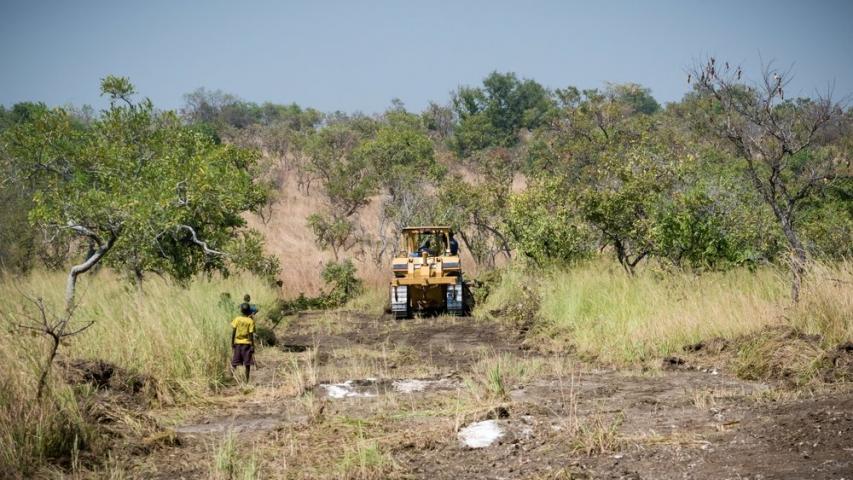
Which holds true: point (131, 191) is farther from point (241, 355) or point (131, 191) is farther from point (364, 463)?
point (364, 463)

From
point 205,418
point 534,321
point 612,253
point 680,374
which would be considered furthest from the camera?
point 612,253

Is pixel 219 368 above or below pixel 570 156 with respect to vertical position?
below

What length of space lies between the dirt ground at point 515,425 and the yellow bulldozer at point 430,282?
7765 millimetres

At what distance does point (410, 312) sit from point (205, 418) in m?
11.7

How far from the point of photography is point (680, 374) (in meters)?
10.7

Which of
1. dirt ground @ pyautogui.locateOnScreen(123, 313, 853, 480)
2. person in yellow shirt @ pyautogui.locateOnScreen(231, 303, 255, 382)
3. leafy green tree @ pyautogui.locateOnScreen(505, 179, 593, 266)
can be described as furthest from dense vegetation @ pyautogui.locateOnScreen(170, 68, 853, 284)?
person in yellow shirt @ pyautogui.locateOnScreen(231, 303, 255, 382)

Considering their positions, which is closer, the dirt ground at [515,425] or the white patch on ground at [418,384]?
the dirt ground at [515,425]

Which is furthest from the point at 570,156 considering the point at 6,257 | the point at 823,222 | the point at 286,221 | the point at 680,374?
the point at 680,374

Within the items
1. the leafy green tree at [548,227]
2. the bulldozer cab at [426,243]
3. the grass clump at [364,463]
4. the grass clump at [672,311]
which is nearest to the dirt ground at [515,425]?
the grass clump at [364,463]

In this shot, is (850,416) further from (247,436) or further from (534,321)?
(534,321)

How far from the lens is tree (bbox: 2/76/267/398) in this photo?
46.0 ft

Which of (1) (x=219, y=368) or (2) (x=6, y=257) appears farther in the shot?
(2) (x=6, y=257)

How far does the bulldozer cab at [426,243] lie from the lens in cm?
2130

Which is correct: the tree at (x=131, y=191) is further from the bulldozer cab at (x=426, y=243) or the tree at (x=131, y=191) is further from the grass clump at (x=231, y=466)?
the grass clump at (x=231, y=466)
